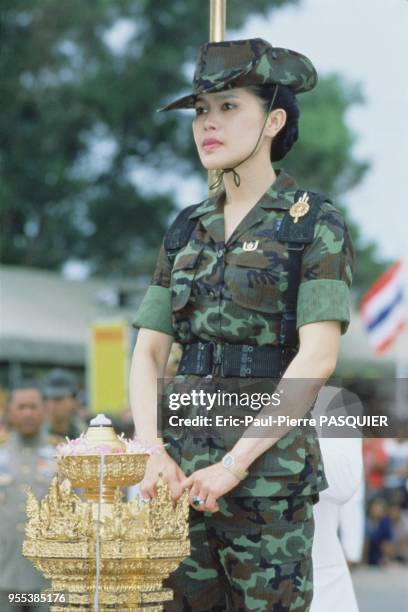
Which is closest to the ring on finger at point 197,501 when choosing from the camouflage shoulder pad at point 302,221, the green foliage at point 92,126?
the camouflage shoulder pad at point 302,221

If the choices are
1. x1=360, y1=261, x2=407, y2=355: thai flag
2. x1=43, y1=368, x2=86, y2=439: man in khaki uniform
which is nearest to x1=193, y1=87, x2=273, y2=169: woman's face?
x1=43, y1=368, x2=86, y2=439: man in khaki uniform

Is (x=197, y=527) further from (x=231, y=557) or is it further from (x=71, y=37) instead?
(x=71, y=37)

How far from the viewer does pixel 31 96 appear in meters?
30.9

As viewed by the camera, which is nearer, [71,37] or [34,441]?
[34,441]

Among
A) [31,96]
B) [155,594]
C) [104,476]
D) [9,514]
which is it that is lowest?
[155,594]

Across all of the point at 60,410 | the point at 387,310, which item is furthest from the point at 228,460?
the point at 387,310

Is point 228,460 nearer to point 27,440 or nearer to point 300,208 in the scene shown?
point 300,208

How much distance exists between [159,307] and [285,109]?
23.5 inches

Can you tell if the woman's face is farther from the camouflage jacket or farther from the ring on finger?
the ring on finger

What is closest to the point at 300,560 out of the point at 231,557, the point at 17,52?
the point at 231,557

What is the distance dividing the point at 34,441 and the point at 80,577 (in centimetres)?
498

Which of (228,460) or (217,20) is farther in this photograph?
(217,20)

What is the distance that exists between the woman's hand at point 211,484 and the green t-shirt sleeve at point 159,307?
497 mm

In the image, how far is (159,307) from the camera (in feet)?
12.7
